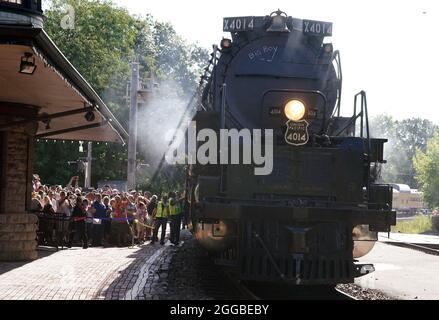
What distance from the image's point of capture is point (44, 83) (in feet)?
33.8

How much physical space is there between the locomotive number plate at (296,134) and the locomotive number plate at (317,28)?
233cm

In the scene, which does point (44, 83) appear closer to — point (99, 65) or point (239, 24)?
point (239, 24)

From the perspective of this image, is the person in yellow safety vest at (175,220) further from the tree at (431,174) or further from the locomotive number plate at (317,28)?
the tree at (431,174)

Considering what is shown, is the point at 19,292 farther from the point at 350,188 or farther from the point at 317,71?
the point at 317,71

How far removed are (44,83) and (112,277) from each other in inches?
131

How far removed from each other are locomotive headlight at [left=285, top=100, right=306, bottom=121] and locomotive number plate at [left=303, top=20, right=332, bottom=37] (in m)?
2.18

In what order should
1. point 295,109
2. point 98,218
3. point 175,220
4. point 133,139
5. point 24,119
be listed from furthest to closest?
point 133,139, point 175,220, point 98,218, point 24,119, point 295,109

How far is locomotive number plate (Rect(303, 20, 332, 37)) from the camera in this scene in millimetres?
10773

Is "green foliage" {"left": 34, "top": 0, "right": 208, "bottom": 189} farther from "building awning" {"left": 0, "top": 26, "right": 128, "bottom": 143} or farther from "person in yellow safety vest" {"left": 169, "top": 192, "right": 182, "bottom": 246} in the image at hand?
"building awning" {"left": 0, "top": 26, "right": 128, "bottom": 143}

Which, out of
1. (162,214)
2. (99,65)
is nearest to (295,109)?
(162,214)

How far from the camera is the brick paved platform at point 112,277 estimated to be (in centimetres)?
895

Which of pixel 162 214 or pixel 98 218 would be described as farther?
pixel 162 214

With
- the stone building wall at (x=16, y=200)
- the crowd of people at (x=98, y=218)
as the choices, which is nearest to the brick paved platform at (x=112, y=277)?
the stone building wall at (x=16, y=200)

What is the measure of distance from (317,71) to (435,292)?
4.25 metres
